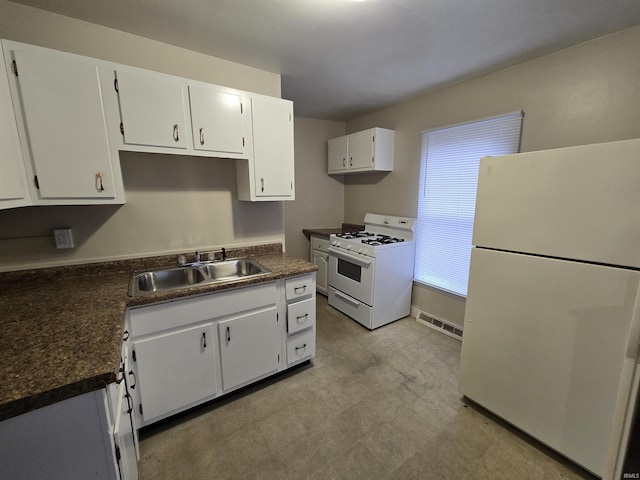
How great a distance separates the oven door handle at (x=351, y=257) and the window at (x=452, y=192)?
0.76 m

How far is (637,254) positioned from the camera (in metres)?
1.12

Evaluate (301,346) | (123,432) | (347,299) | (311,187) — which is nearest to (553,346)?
(301,346)

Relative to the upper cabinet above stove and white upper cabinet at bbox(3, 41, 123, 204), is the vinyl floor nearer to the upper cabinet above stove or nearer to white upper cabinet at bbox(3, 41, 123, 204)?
white upper cabinet at bbox(3, 41, 123, 204)

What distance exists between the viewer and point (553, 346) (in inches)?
54.5

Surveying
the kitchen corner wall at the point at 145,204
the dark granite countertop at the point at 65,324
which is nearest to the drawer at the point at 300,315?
the dark granite countertop at the point at 65,324

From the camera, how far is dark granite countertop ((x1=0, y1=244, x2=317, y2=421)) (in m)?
0.76

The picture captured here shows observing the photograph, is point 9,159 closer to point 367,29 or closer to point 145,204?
point 145,204

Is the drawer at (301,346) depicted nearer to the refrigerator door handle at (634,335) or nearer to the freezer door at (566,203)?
the freezer door at (566,203)

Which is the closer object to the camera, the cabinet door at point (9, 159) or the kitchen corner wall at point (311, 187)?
the cabinet door at point (9, 159)

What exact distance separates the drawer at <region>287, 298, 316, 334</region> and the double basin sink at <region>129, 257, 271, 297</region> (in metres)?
0.37

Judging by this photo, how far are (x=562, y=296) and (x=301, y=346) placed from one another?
5.56ft

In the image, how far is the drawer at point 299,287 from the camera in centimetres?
194

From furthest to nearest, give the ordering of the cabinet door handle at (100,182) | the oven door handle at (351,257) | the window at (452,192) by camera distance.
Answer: the oven door handle at (351,257) < the window at (452,192) < the cabinet door handle at (100,182)

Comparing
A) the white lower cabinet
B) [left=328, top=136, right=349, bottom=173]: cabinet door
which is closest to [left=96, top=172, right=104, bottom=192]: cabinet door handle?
the white lower cabinet
